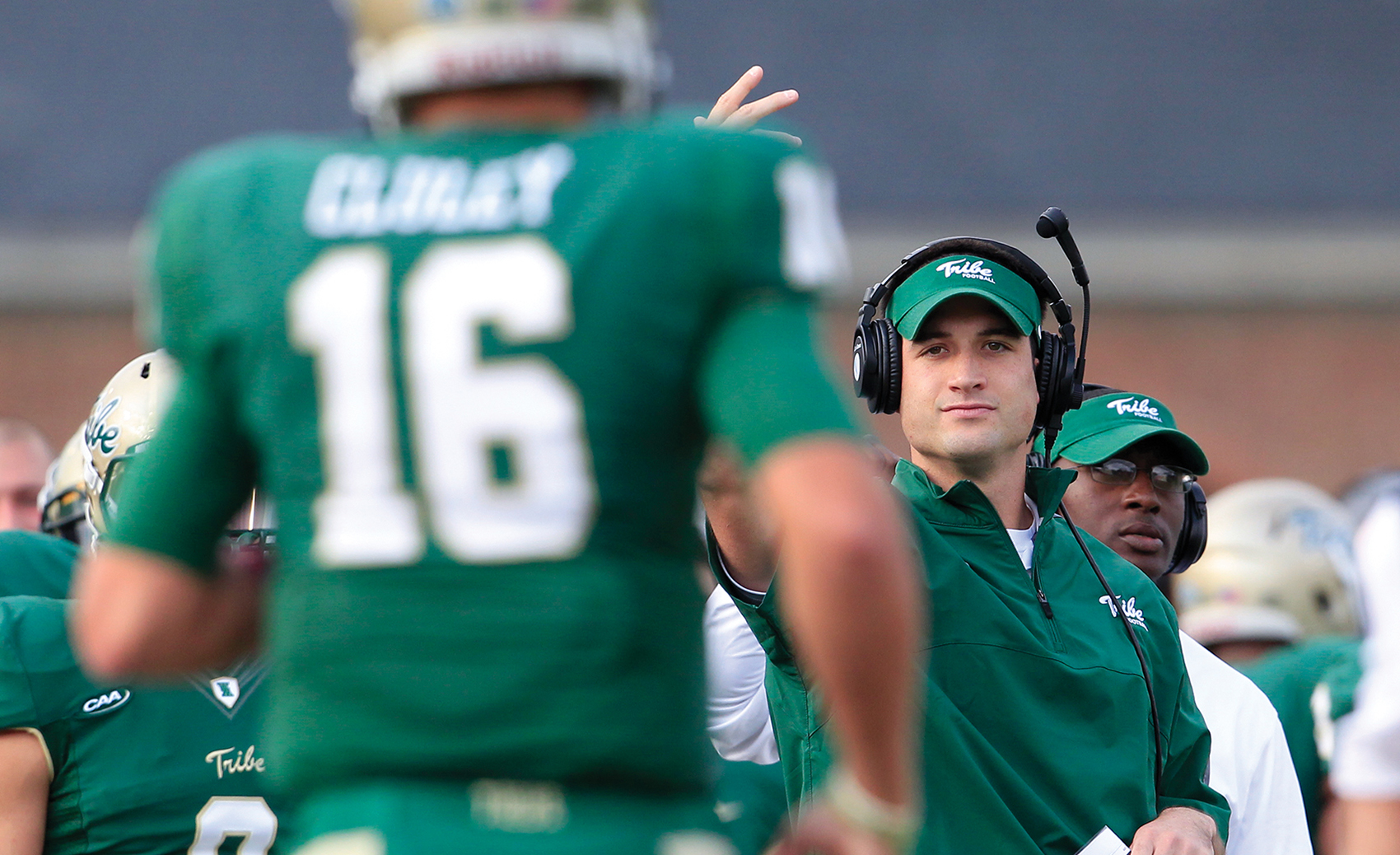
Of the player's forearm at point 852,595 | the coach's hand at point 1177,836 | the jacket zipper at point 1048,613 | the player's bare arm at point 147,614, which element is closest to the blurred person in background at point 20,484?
the jacket zipper at point 1048,613

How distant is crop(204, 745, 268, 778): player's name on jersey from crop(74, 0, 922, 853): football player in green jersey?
6.10 ft

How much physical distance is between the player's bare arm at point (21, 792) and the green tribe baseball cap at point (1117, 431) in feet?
9.63

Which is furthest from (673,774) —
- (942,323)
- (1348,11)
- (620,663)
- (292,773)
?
(1348,11)

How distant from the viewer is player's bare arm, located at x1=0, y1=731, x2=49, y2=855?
3354 mm

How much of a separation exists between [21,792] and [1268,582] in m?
5.21

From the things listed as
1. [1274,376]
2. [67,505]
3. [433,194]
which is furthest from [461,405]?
[1274,376]

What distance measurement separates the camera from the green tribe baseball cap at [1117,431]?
492 cm

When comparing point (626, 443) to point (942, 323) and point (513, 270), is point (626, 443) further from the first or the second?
point (942, 323)

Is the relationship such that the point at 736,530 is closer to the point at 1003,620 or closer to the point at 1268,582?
the point at 1003,620

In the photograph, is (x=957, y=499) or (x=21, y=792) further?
(x=957, y=499)

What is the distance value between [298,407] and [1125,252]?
19324mm

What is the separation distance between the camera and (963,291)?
3801 millimetres

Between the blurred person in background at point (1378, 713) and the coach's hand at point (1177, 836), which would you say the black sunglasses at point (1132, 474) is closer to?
the coach's hand at point (1177, 836)

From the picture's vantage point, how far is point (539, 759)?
5.39ft
